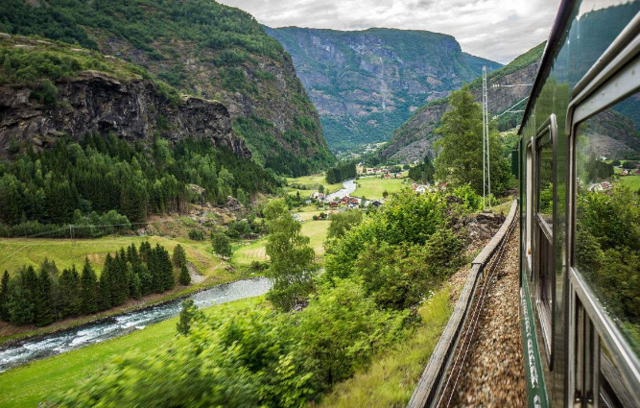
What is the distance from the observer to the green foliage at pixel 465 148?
30922mm

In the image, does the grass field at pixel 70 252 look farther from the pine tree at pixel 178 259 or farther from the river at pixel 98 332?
the river at pixel 98 332

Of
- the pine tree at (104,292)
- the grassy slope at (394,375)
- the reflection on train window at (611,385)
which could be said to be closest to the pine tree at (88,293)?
the pine tree at (104,292)

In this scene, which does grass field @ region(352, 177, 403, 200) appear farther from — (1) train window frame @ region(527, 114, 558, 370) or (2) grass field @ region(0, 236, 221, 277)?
(1) train window frame @ region(527, 114, 558, 370)

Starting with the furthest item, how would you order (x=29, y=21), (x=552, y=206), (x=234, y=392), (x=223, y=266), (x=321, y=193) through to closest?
(x=29, y=21), (x=321, y=193), (x=223, y=266), (x=234, y=392), (x=552, y=206)

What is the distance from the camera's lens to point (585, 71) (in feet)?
5.88

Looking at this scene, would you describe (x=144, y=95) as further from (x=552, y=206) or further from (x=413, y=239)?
(x=552, y=206)

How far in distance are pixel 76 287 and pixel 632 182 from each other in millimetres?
70224

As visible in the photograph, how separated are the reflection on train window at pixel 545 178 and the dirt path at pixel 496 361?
3.29 m

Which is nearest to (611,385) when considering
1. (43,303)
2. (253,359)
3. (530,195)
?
(530,195)

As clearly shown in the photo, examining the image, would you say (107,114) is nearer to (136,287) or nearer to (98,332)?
(136,287)

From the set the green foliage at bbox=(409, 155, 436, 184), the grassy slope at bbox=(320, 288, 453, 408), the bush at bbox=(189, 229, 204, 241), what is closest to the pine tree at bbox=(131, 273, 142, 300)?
the bush at bbox=(189, 229, 204, 241)

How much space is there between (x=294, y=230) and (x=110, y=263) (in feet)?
134

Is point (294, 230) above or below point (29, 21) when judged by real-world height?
below

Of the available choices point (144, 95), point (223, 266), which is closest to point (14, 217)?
point (223, 266)
